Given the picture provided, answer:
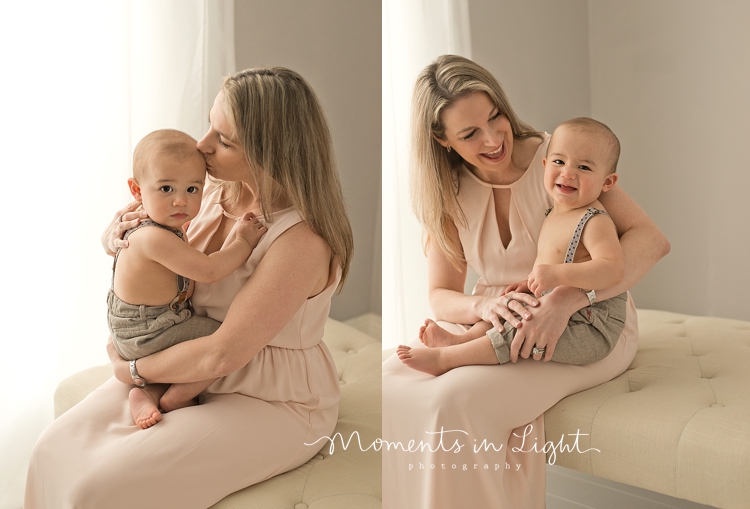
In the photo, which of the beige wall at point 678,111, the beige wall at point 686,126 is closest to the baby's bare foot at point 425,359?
the beige wall at point 678,111

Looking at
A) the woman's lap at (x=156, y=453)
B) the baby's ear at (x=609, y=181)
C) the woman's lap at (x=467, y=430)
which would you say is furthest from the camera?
the baby's ear at (x=609, y=181)

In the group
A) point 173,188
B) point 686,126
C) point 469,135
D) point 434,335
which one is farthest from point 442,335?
point 686,126

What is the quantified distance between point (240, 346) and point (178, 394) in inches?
4.8

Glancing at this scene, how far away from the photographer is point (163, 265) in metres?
0.90

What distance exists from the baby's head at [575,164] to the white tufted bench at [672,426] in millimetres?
447

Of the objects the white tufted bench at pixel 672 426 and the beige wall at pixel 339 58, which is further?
the white tufted bench at pixel 672 426

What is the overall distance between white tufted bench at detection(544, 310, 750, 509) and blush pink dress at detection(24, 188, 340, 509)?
0.65 meters

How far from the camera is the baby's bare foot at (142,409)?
0.84m

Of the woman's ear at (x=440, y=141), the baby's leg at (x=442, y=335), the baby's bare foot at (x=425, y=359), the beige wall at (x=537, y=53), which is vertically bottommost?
the baby's bare foot at (x=425, y=359)

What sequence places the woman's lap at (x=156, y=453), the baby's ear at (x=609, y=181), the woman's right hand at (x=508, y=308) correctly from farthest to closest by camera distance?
the baby's ear at (x=609, y=181), the woman's right hand at (x=508, y=308), the woman's lap at (x=156, y=453)

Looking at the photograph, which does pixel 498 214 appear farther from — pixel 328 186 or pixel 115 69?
pixel 115 69

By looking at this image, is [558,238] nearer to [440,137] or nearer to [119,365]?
[440,137]

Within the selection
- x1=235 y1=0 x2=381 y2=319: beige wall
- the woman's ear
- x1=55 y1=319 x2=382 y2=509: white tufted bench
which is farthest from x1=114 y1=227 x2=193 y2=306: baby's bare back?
the woman's ear

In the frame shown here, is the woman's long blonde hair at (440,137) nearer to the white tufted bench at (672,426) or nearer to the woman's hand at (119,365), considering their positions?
the white tufted bench at (672,426)
